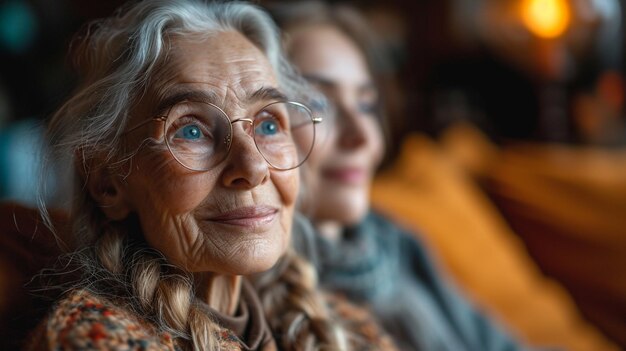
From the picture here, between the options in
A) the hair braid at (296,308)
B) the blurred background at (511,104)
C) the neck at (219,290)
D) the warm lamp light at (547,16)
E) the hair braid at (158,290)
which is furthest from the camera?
the blurred background at (511,104)

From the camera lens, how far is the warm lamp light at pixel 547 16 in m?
2.47

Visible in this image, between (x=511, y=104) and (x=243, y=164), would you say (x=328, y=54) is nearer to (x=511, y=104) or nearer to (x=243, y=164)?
(x=243, y=164)

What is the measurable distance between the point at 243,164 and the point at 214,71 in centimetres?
16

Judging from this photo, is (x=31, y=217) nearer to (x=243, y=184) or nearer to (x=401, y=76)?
(x=243, y=184)

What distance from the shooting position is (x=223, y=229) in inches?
40.1

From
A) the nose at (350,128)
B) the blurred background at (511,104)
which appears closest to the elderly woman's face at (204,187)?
the blurred background at (511,104)

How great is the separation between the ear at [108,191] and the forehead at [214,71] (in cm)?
15

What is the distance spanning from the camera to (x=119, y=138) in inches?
41.1

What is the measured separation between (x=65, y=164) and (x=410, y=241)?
1304mm

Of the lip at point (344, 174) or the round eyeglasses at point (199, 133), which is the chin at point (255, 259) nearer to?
the round eyeglasses at point (199, 133)

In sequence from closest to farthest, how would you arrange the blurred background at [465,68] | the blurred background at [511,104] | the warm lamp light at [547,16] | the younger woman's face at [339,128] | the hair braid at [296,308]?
the hair braid at [296,308] → the younger woman's face at [339,128] → the warm lamp light at [547,16] → the blurred background at [511,104] → the blurred background at [465,68]

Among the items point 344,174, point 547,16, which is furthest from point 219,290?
point 547,16

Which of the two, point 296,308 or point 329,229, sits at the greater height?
point 296,308

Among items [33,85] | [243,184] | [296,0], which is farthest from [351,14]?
[33,85]
